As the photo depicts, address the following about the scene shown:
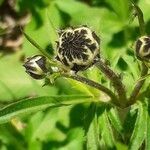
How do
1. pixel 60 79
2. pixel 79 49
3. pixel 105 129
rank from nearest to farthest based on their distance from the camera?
pixel 79 49
pixel 105 129
pixel 60 79

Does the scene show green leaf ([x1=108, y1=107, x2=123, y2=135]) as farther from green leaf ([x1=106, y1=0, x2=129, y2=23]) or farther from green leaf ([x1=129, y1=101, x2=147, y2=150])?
green leaf ([x1=106, y1=0, x2=129, y2=23])

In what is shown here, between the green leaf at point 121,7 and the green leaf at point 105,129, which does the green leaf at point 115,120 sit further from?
the green leaf at point 121,7

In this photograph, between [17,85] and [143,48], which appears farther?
[17,85]

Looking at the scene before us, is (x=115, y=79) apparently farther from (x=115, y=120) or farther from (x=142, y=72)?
(x=115, y=120)

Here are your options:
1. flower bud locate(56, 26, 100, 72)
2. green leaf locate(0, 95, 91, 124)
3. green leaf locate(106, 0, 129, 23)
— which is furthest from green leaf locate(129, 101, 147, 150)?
green leaf locate(106, 0, 129, 23)

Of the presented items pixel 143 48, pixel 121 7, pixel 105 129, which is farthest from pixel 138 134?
pixel 121 7

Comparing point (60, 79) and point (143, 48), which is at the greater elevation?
point (143, 48)
